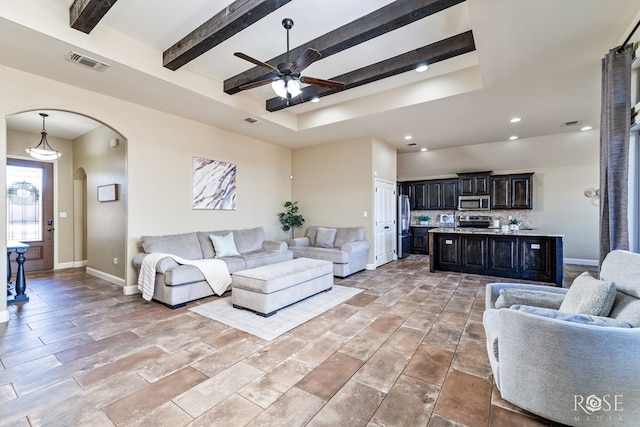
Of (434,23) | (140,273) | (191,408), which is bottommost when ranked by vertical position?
(191,408)

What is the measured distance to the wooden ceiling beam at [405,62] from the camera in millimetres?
3301

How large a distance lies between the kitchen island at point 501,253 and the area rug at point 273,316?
9.32ft

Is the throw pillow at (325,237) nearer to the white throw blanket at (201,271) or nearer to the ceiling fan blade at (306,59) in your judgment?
the white throw blanket at (201,271)

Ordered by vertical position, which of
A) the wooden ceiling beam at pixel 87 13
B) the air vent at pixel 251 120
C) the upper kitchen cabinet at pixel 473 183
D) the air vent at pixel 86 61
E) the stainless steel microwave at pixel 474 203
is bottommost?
the stainless steel microwave at pixel 474 203

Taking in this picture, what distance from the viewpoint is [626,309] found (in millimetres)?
1735

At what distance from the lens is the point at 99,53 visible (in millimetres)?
3133

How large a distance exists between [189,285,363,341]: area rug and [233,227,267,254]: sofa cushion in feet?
5.11

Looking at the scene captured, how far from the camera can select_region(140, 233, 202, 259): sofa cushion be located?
14.5 feet

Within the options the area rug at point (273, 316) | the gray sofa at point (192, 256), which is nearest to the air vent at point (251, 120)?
the gray sofa at point (192, 256)

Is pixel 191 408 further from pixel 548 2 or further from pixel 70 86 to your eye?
pixel 70 86

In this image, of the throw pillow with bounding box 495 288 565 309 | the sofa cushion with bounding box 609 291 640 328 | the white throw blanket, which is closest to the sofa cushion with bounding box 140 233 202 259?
the white throw blanket

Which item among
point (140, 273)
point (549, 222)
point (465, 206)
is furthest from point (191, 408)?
point (549, 222)

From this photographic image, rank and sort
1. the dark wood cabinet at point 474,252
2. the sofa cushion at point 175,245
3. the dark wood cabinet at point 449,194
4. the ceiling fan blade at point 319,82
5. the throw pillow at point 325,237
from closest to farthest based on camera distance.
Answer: the ceiling fan blade at point 319,82 < the sofa cushion at point 175,245 < the dark wood cabinet at point 474,252 < the throw pillow at point 325,237 < the dark wood cabinet at point 449,194

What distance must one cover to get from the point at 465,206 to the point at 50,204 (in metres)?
10.2
